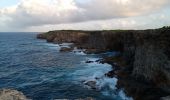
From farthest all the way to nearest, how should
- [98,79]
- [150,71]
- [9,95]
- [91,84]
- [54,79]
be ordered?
[54,79] < [98,79] < [91,84] < [150,71] < [9,95]

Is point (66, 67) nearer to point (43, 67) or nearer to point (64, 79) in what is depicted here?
point (43, 67)

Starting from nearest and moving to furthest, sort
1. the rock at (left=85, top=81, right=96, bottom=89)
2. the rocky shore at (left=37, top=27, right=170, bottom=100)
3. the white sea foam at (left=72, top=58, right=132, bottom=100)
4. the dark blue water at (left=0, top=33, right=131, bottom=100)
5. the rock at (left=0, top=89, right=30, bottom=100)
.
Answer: the rock at (left=0, top=89, right=30, bottom=100) < the rocky shore at (left=37, top=27, right=170, bottom=100) < the dark blue water at (left=0, top=33, right=131, bottom=100) < the white sea foam at (left=72, top=58, right=132, bottom=100) < the rock at (left=85, top=81, right=96, bottom=89)

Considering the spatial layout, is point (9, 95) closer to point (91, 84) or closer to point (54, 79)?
point (91, 84)

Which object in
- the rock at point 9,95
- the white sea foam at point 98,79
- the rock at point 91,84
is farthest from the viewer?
the rock at point 91,84

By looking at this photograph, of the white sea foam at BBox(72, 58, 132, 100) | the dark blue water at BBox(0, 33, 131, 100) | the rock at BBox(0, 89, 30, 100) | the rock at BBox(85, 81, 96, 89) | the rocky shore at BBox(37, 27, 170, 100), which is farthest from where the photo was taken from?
the rock at BBox(85, 81, 96, 89)

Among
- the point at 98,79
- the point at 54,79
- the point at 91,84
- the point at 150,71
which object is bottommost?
the point at 54,79

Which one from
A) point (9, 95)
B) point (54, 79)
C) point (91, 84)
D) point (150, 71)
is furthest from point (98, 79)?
point (9, 95)

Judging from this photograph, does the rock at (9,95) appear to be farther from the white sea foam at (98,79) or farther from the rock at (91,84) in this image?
the rock at (91,84)

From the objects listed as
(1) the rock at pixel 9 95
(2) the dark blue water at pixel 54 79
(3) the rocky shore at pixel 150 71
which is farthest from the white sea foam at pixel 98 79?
(1) the rock at pixel 9 95

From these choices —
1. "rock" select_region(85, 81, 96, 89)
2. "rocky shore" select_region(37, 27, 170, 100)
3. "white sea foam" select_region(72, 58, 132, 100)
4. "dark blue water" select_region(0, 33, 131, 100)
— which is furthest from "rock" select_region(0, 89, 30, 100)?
"rock" select_region(85, 81, 96, 89)

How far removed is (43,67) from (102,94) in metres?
33.5

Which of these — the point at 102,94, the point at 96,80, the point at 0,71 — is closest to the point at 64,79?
the point at 96,80

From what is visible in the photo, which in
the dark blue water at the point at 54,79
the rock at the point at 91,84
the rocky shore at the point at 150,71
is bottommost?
the dark blue water at the point at 54,79

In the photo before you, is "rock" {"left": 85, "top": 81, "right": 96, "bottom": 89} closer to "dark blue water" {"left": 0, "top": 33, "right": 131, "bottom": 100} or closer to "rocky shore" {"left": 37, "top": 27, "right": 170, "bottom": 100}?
"dark blue water" {"left": 0, "top": 33, "right": 131, "bottom": 100}
